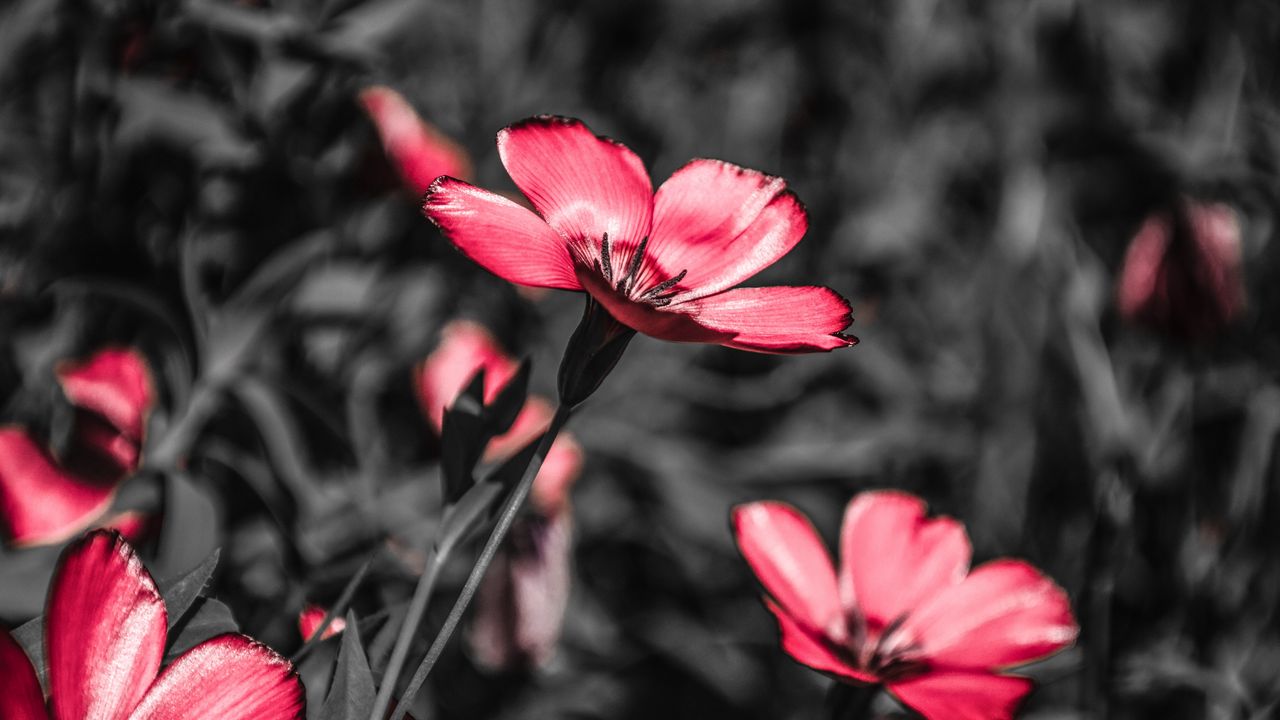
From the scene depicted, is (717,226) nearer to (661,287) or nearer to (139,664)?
(661,287)

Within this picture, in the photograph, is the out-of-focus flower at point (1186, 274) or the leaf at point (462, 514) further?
the out-of-focus flower at point (1186, 274)

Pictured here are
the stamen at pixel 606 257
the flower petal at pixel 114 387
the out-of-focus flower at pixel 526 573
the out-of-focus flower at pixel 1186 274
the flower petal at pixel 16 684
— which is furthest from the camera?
the out-of-focus flower at pixel 1186 274

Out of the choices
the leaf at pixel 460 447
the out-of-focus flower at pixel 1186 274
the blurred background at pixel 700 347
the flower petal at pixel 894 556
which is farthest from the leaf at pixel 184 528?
the out-of-focus flower at pixel 1186 274

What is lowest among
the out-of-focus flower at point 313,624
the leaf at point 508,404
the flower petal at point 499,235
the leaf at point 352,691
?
the out-of-focus flower at point 313,624

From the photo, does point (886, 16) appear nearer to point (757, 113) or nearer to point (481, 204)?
point (757, 113)

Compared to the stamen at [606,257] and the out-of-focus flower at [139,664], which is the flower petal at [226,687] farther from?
the stamen at [606,257]

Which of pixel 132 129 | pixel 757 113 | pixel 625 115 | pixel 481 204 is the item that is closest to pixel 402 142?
pixel 132 129
